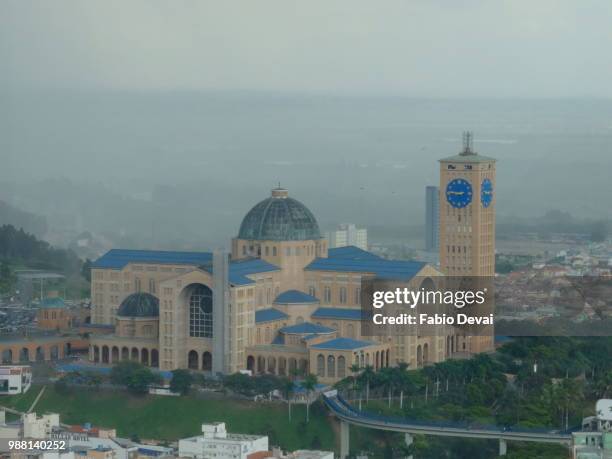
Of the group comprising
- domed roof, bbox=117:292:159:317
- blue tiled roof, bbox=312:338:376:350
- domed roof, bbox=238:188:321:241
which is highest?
domed roof, bbox=238:188:321:241

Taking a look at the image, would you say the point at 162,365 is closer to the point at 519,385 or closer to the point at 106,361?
the point at 106,361

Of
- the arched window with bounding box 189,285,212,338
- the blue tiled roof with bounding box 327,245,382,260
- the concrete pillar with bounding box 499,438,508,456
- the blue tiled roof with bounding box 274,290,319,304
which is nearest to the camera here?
the concrete pillar with bounding box 499,438,508,456

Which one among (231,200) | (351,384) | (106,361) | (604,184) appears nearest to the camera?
(351,384)

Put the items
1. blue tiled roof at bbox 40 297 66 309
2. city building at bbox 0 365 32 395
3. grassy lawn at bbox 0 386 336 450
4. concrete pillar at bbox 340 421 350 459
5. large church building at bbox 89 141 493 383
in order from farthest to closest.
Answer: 1. blue tiled roof at bbox 40 297 66 309
2. large church building at bbox 89 141 493 383
3. city building at bbox 0 365 32 395
4. grassy lawn at bbox 0 386 336 450
5. concrete pillar at bbox 340 421 350 459

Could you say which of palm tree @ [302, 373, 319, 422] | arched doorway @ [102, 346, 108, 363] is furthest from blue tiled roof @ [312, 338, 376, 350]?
arched doorway @ [102, 346, 108, 363]

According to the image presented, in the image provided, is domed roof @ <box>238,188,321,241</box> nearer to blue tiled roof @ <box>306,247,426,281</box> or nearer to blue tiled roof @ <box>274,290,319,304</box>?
blue tiled roof @ <box>306,247,426,281</box>

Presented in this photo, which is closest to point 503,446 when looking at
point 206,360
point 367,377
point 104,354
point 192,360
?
point 367,377

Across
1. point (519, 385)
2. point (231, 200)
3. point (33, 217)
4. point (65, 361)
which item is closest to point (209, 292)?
point (65, 361)

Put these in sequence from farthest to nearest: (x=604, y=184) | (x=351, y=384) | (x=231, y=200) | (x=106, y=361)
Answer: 1. (x=604, y=184)
2. (x=231, y=200)
3. (x=106, y=361)
4. (x=351, y=384)
